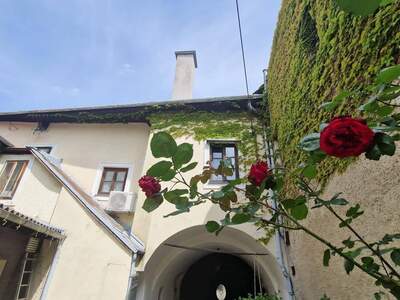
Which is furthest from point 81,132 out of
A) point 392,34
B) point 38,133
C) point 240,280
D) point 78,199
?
point 392,34

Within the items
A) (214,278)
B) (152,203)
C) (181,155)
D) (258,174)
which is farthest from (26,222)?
(214,278)

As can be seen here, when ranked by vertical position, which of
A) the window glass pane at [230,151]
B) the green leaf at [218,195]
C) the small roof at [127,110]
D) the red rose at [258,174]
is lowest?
the green leaf at [218,195]

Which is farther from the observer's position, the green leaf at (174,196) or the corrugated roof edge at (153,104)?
the corrugated roof edge at (153,104)

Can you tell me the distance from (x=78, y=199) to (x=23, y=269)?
1557 mm

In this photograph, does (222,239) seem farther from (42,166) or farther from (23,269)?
(42,166)

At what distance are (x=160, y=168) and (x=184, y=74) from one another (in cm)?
866

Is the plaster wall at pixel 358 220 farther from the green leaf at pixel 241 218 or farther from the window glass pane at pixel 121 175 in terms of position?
the window glass pane at pixel 121 175

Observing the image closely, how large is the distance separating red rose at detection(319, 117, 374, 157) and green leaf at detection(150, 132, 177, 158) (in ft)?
2.49

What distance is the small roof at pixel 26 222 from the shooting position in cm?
369

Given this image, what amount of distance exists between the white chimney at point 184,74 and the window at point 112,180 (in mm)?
3289

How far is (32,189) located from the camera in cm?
566

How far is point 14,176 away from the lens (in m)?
5.83

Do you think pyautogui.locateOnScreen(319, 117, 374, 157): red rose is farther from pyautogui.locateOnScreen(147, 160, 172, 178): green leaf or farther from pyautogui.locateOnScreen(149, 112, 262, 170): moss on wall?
pyautogui.locateOnScreen(149, 112, 262, 170): moss on wall

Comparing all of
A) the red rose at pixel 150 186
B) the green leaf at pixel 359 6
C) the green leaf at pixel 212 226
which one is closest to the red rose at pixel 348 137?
the green leaf at pixel 359 6
